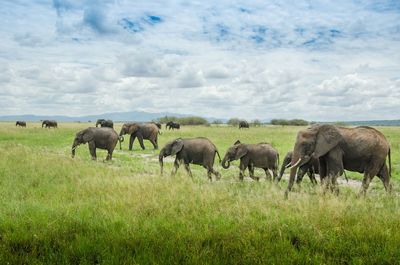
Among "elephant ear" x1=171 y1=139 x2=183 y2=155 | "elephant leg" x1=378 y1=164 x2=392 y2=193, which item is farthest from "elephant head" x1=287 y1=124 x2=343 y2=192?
"elephant ear" x1=171 y1=139 x2=183 y2=155

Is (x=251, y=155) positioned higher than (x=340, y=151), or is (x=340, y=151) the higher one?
(x=340, y=151)

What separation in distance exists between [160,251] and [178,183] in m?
5.46

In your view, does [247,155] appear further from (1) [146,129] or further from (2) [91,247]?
(1) [146,129]

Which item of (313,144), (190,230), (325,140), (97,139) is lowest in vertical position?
(190,230)

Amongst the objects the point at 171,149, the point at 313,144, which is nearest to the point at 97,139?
the point at 171,149

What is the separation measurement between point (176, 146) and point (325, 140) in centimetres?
649

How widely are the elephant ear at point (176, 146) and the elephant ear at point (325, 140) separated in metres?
6.09

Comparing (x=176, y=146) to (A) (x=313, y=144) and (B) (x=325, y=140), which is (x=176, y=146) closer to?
(A) (x=313, y=144)

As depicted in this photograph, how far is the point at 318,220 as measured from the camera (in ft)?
24.7

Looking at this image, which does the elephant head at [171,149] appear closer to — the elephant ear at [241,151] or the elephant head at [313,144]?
the elephant ear at [241,151]

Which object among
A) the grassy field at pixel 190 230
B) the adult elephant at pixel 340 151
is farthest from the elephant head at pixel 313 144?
the grassy field at pixel 190 230

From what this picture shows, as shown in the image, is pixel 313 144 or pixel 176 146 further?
pixel 176 146

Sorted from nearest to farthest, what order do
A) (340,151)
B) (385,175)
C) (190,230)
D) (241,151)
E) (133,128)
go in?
(190,230) < (340,151) < (385,175) < (241,151) < (133,128)

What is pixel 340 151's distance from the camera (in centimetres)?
1177
